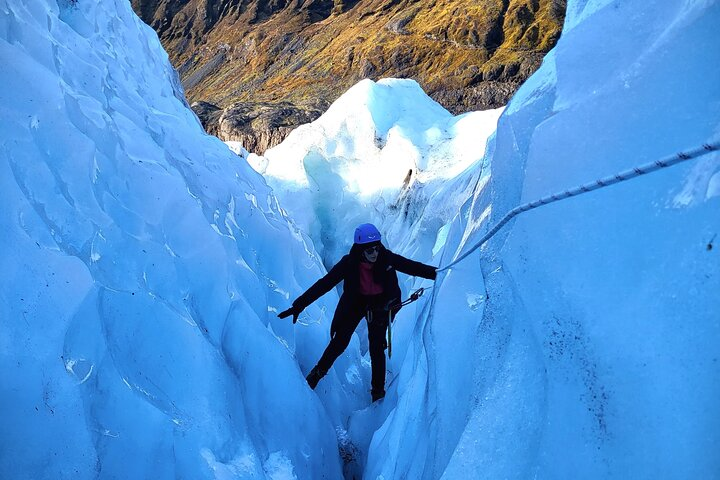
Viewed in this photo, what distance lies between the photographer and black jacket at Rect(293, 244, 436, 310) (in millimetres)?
3525

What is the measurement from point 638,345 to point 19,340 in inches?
89.8

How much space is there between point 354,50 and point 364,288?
31330 millimetres

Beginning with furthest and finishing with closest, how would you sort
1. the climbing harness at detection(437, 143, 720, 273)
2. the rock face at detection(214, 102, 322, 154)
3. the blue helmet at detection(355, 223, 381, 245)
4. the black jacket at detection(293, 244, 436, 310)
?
the rock face at detection(214, 102, 322, 154)
the black jacket at detection(293, 244, 436, 310)
the blue helmet at detection(355, 223, 381, 245)
the climbing harness at detection(437, 143, 720, 273)

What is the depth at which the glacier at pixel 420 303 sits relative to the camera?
1.67 meters

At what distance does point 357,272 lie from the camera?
11.8ft

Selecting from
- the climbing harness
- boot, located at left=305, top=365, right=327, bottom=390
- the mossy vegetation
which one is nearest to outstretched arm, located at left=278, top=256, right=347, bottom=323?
boot, located at left=305, top=365, right=327, bottom=390

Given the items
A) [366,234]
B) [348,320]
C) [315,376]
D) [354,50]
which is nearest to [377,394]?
[315,376]

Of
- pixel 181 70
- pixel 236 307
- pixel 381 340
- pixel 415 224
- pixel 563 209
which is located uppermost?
pixel 563 209

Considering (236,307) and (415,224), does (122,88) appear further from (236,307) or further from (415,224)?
(415,224)

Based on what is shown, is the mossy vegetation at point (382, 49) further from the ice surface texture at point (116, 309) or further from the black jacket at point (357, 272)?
the black jacket at point (357, 272)

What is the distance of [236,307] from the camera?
11.4 feet

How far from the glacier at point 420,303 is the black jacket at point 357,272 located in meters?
0.31

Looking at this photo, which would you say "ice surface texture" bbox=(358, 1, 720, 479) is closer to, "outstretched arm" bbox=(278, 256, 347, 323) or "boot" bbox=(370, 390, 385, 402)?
"outstretched arm" bbox=(278, 256, 347, 323)

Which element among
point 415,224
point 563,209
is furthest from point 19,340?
point 415,224
